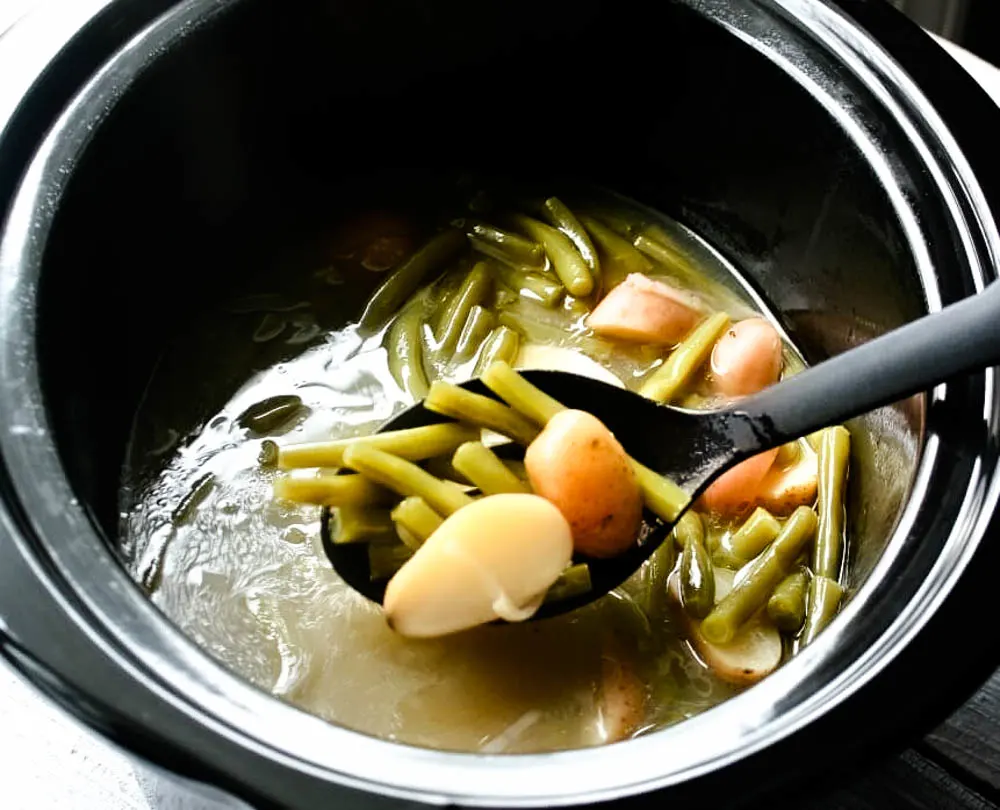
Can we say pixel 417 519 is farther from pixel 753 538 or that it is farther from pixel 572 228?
pixel 572 228

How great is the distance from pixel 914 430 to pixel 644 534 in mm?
274

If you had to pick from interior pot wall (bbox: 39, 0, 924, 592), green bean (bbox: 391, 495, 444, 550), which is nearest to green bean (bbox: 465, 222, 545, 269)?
interior pot wall (bbox: 39, 0, 924, 592)

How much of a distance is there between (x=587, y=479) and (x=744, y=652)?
0.25 meters

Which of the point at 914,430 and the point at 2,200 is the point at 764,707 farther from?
the point at 2,200

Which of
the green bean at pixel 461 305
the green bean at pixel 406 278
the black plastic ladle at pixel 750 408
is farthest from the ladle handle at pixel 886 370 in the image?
the green bean at pixel 406 278

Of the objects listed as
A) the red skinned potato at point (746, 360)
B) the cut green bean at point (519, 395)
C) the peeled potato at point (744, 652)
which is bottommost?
the peeled potato at point (744, 652)

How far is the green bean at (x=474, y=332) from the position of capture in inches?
53.5

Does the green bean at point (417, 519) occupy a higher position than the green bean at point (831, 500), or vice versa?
the green bean at point (831, 500)

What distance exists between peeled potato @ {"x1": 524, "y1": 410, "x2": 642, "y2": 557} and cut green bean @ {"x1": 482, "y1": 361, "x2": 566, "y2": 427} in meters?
Result: 0.03

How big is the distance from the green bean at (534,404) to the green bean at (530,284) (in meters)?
0.33

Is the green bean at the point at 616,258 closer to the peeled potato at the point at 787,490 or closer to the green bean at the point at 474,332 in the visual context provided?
the green bean at the point at 474,332

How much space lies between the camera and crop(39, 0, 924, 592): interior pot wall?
1.18 metres

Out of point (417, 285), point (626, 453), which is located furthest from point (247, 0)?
point (626, 453)

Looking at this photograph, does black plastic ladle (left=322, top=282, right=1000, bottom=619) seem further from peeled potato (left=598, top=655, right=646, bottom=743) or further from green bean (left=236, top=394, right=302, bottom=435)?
green bean (left=236, top=394, right=302, bottom=435)
